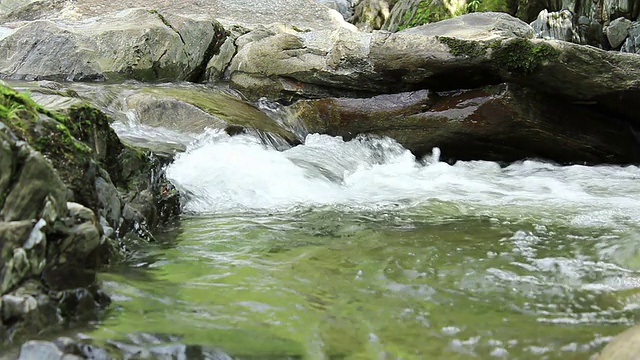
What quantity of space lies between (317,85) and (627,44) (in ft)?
24.8

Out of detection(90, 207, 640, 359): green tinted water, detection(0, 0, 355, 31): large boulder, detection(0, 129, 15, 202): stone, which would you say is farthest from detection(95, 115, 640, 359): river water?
detection(0, 0, 355, 31): large boulder

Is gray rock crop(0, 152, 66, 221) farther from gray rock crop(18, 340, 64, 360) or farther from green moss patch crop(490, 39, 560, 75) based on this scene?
green moss patch crop(490, 39, 560, 75)

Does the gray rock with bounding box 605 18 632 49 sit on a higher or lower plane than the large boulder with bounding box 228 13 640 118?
higher

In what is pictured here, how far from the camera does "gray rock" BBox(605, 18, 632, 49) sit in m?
12.0

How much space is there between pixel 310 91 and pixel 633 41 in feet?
25.2

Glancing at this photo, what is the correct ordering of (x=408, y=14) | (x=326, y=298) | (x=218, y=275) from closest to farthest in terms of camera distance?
(x=326, y=298) < (x=218, y=275) < (x=408, y=14)

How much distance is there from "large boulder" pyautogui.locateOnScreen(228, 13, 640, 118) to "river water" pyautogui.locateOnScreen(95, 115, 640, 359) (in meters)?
1.76

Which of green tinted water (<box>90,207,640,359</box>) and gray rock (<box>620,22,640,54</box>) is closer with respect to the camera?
green tinted water (<box>90,207,640,359</box>)

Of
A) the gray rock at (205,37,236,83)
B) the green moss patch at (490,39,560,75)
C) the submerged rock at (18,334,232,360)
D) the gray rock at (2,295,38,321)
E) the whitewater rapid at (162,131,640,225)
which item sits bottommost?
the whitewater rapid at (162,131,640,225)

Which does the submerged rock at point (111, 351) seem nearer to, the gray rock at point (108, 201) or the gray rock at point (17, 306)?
the gray rock at point (17, 306)

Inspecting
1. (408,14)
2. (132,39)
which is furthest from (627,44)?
(132,39)

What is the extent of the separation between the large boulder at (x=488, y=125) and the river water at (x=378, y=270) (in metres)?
1.66

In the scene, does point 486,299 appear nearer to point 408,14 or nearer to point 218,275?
point 218,275

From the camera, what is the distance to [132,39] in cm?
970
